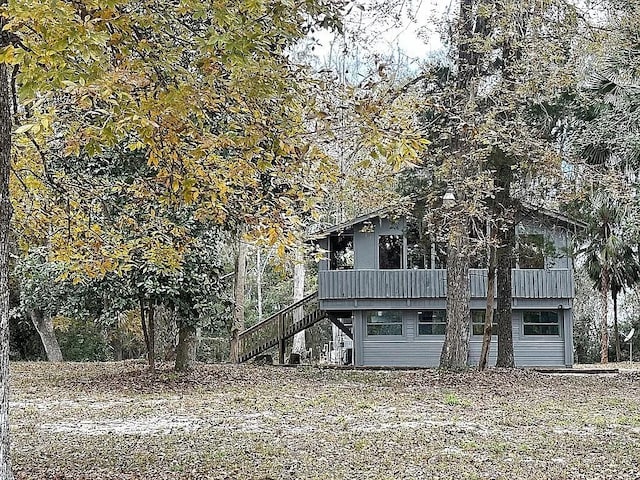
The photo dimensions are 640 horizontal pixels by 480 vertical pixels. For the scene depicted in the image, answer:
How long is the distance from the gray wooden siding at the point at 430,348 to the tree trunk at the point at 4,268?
682 inches

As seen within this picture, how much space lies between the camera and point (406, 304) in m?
21.4

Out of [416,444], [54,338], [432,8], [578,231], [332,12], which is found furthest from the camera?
[54,338]

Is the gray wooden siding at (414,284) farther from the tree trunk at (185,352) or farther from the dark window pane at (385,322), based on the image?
the tree trunk at (185,352)

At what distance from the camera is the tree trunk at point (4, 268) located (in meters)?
4.56

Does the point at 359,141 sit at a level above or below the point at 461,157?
below

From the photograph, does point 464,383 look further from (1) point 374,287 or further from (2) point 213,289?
(1) point 374,287

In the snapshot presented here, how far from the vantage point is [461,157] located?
43.0 ft

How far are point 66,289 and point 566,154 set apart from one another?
9.72 meters

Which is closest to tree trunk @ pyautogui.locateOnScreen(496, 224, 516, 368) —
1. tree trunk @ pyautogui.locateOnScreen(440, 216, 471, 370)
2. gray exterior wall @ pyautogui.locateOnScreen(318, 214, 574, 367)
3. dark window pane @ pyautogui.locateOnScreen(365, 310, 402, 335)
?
tree trunk @ pyautogui.locateOnScreen(440, 216, 471, 370)

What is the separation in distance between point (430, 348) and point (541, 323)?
340 centimetres

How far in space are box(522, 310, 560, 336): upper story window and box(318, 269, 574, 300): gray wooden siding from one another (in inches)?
35.7

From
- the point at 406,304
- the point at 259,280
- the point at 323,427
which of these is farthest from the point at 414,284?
the point at 323,427

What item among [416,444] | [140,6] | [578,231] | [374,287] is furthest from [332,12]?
[374,287]

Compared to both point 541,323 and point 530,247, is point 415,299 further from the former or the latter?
point 530,247
